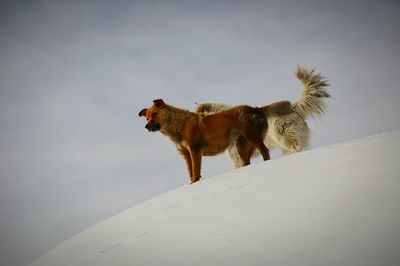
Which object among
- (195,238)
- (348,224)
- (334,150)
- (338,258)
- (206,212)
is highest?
(334,150)

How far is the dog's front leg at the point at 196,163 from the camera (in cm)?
492

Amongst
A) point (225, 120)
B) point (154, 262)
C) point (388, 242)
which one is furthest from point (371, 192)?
point (225, 120)

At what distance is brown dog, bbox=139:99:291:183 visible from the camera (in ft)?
17.1

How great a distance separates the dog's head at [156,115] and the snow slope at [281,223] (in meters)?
2.35

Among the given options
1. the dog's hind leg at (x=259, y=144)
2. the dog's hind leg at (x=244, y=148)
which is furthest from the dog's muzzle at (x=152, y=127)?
the dog's hind leg at (x=259, y=144)

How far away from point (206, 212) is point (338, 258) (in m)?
1.17

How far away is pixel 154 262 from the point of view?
1990mm

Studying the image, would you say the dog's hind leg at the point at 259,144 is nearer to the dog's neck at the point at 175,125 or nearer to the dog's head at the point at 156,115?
the dog's neck at the point at 175,125

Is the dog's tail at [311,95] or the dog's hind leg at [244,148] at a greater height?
the dog's tail at [311,95]

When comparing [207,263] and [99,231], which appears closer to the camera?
[207,263]

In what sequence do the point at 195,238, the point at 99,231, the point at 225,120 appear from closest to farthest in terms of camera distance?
the point at 195,238 → the point at 99,231 → the point at 225,120

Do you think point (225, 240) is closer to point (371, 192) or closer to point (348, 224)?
point (348, 224)

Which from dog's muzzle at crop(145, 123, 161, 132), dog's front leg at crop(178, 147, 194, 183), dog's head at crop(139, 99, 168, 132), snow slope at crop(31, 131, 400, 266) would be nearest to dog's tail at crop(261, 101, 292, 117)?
dog's front leg at crop(178, 147, 194, 183)

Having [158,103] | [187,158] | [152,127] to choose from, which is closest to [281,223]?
[187,158]
